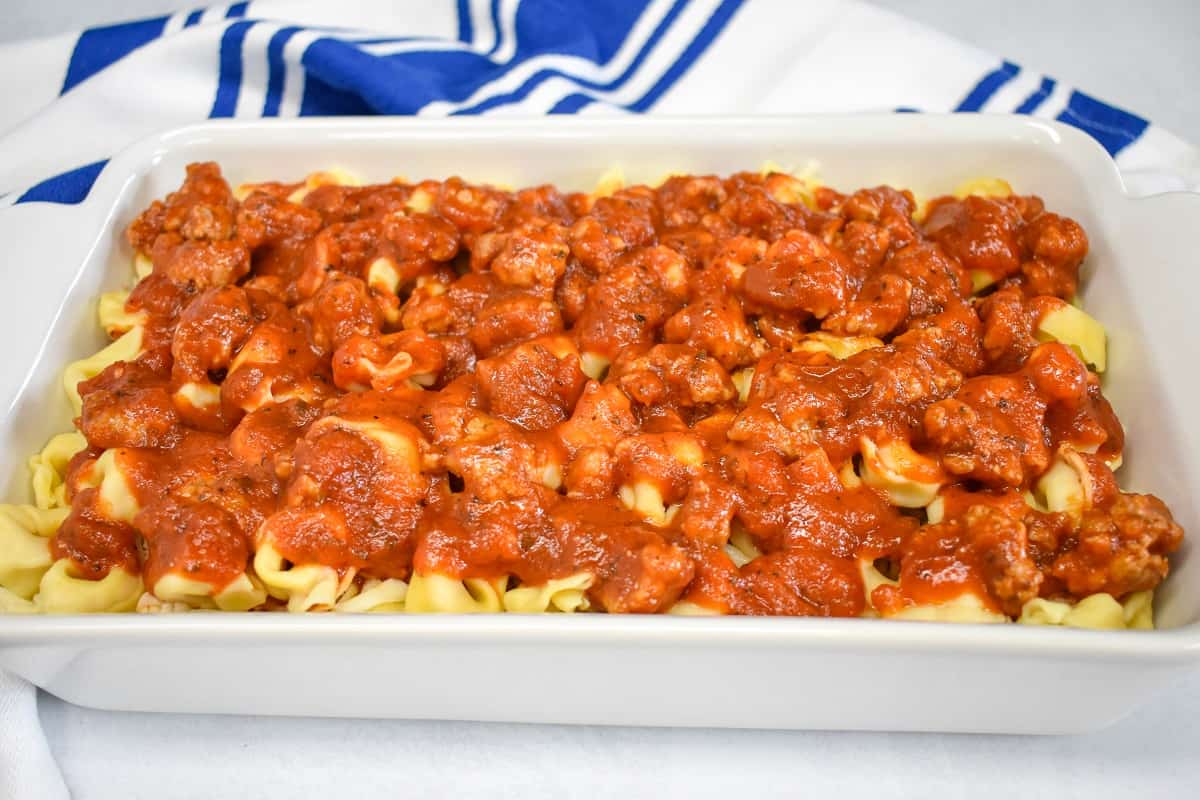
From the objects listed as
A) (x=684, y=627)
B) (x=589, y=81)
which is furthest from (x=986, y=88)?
(x=684, y=627)

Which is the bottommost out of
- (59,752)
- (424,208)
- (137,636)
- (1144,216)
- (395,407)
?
(59,752)

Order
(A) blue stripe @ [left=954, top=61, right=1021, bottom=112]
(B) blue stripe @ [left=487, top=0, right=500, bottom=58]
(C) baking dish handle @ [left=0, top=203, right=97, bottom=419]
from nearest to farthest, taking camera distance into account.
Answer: (C) baking dish handle @ [left=0, top=203, right=97, bottom=419] → (A) blue stripe @ [left=954, top=61, right=1021, bottom=112] → (B) blue stripe @ [left=487, top=0, right=500, bottom=58]

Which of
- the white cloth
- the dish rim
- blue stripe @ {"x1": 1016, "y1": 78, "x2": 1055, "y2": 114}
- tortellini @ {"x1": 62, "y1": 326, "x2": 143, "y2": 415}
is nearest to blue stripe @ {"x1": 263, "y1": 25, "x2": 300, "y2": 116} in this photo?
tortellini @ {"x1": 62, "y1": 326, "x2": 143, "y2": 415}

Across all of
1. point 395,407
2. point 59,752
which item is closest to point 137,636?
point 59,752

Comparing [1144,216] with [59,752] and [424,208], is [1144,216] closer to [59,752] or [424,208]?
[424,208]

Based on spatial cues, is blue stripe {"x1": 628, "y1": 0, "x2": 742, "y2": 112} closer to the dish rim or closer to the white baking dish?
the white baking dish

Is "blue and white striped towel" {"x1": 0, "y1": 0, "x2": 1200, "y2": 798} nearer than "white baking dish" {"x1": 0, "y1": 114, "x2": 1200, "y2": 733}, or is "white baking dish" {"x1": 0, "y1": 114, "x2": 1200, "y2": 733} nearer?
"white baking dish" {"x1": 0, "y1": 114, "x2": 1200, "y2": 733}

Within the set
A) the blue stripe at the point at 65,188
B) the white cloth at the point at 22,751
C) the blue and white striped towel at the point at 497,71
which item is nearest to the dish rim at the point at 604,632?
the white cloth at the point at 22,751
